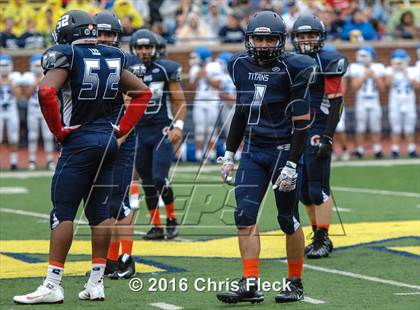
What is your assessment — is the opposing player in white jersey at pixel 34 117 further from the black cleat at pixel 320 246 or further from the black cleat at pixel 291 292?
the black cleat at pixel 291 292

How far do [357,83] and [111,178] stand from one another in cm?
1104

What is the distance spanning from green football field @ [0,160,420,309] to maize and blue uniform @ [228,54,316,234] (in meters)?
0.62

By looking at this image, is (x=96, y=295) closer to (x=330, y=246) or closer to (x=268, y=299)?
(x=268, y=299)

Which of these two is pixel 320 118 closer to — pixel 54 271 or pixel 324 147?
pixel 324 147

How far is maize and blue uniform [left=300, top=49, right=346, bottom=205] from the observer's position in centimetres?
871

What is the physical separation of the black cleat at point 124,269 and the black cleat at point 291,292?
136 centimetres

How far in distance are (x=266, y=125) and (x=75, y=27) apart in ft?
4.50

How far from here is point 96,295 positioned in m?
6.93

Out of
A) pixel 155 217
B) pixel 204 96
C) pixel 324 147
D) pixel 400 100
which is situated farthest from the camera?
pixel 400 100

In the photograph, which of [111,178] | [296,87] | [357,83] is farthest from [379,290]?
[357,83]

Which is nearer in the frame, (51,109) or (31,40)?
(51,109)

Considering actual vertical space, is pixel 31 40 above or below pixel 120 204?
below

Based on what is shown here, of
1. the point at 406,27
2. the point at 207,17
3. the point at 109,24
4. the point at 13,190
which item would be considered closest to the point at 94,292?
the point at 109,24

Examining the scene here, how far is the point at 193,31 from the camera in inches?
772
